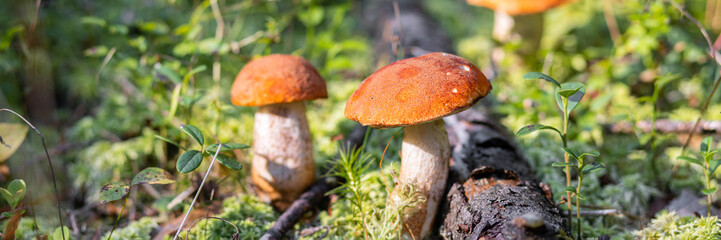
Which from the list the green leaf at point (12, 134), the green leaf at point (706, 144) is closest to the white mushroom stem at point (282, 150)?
the green leaf at point (12, 134)

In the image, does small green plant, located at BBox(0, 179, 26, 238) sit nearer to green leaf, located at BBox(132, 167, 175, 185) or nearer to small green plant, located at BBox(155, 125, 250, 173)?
green leaf, located at BBox(132, 167, 175, 185)

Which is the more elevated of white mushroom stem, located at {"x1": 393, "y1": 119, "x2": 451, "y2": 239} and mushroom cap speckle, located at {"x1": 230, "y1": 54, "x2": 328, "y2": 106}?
mushroom cap speckle, located at {"x1": 230, "y1": 54, "x2": 328, "y2": 106}

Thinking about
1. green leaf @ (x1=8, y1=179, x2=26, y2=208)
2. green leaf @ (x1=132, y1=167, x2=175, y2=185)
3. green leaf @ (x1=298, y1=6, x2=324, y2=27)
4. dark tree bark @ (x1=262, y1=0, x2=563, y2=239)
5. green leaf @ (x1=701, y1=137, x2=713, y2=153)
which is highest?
green leaf @ (x1=298, y1=6, x2=324, y2=27)

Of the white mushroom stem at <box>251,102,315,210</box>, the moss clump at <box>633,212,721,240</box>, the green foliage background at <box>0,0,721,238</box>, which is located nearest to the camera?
the moss clump at <box>633,212,721,240</box>

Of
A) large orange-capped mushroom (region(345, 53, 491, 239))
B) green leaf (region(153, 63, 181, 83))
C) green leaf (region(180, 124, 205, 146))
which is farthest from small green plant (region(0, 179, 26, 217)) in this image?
large orange-capped mushroom (region(345, 53, 491, 239))

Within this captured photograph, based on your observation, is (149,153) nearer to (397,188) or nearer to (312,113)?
(312,113)

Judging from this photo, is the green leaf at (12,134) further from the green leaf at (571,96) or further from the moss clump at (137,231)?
the green leaf at (571,96)

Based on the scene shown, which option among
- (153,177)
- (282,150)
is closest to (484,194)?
(282,150)
